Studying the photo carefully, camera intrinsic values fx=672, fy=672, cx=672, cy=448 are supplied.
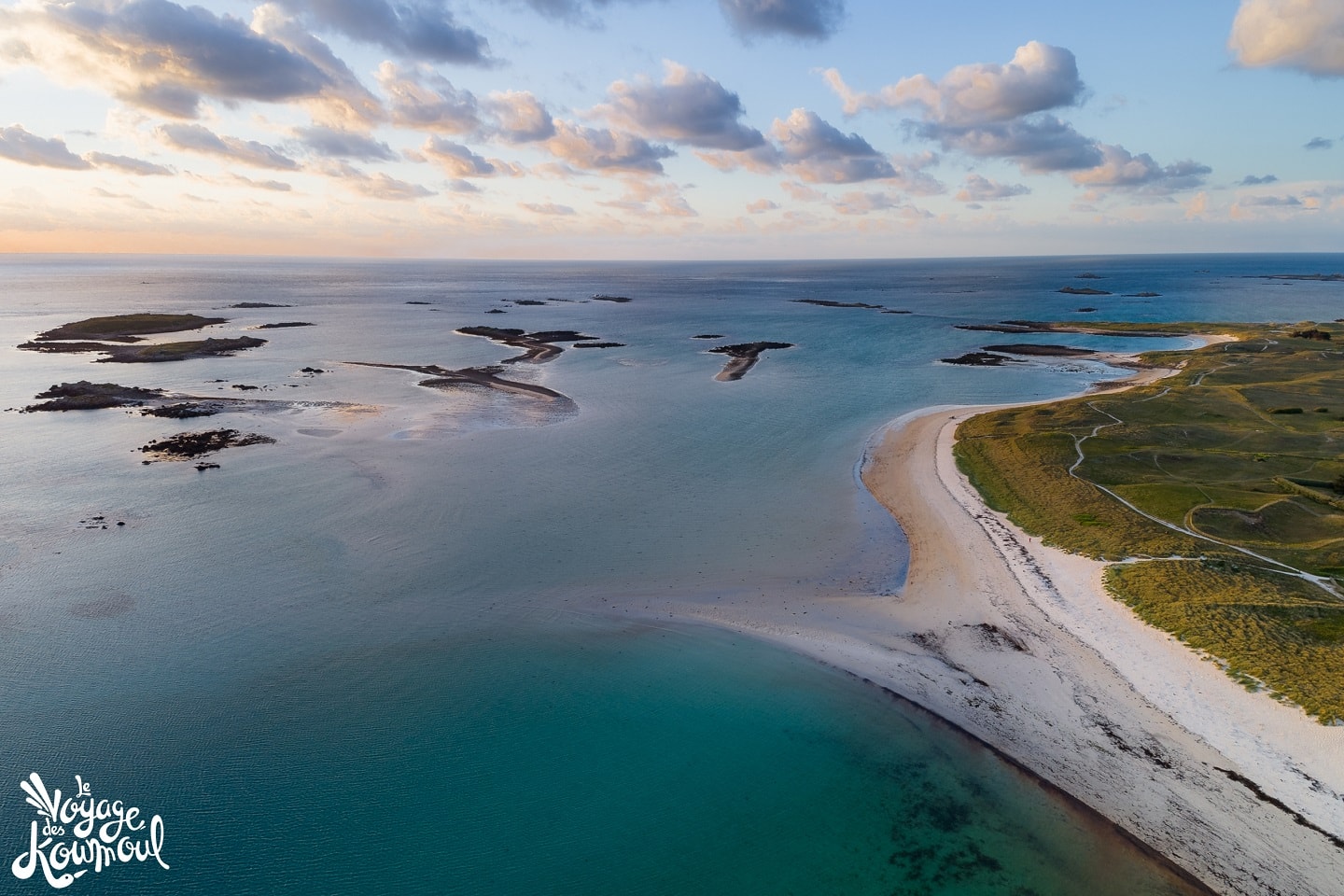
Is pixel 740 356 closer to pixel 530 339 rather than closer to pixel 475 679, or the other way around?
pixel 530 339

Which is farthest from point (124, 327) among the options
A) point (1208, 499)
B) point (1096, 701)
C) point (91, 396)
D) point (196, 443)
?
point (1208, 499)

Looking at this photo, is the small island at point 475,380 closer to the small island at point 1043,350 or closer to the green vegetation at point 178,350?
the green vegetation at point 178,350

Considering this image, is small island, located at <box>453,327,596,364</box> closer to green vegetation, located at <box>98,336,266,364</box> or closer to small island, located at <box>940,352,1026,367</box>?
green vegetation, located at <box>98,336,266,364</box>

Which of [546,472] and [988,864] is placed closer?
[988,864]

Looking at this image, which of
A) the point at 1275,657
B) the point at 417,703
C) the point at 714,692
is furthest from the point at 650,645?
the point at 1275,657

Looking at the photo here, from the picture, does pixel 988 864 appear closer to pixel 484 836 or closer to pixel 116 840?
pixel 484 836

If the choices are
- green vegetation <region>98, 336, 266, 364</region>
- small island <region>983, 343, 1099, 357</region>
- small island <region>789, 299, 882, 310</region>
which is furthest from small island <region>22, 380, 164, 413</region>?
small island <region>789, 299, 882, 310</region>

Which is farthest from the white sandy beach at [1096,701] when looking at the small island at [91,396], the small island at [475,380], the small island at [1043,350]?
the small island at [1043,350]
